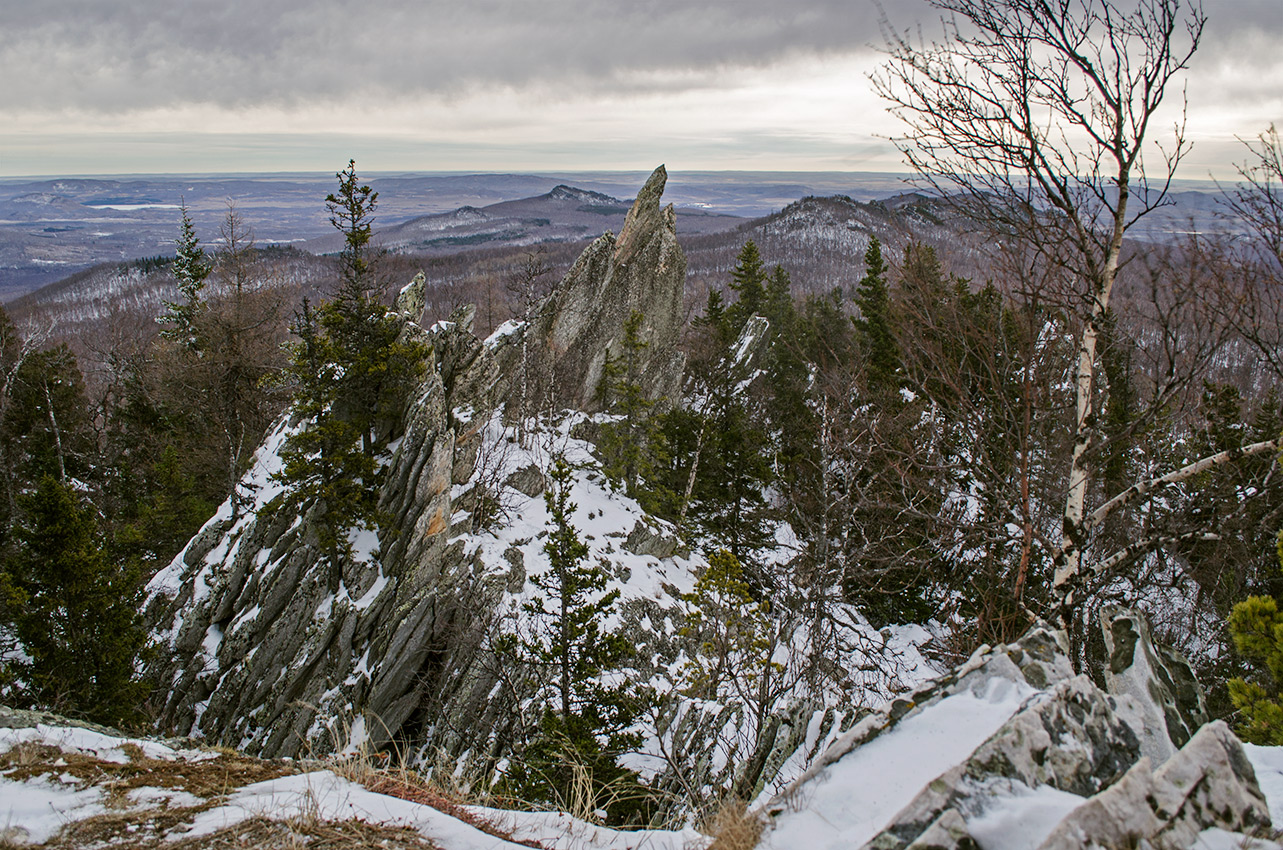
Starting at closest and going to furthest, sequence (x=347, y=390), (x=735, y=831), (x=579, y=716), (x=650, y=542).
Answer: (x=735, y=831) < (x=579, y=716) < (x=347, y=390) < (x=650, y=542)

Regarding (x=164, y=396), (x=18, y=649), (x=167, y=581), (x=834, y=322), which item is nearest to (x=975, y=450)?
(x=167, y=581)

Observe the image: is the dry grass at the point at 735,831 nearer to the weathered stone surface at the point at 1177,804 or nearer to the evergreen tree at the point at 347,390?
the weathered stone surface at the point at 1177,804

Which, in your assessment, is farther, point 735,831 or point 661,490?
point 661,490

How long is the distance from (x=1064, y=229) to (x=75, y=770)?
31.2 ft

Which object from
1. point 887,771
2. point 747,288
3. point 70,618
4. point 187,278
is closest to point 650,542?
point 70,618

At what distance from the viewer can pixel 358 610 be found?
15.4 metres

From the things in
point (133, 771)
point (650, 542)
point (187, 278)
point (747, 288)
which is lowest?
point (650, 542)

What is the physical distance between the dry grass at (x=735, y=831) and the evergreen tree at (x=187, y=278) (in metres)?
31.8

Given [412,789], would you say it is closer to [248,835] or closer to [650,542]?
[248,835]

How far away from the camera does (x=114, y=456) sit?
28453 millimetres

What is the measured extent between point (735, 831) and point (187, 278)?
36587 millimetres

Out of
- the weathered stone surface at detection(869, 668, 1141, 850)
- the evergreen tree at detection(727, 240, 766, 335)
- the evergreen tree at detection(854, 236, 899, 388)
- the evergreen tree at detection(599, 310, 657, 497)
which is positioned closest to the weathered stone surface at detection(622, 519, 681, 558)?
the evergreen tree at detection(599, 310, 657, 497)

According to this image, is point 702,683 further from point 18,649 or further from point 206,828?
point 18,649

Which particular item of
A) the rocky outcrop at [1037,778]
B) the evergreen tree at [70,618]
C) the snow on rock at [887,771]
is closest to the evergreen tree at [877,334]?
the rocky outcrop at [1037,778]
